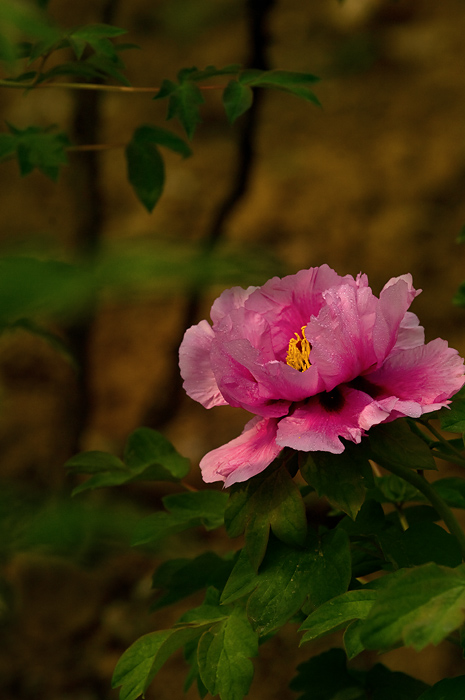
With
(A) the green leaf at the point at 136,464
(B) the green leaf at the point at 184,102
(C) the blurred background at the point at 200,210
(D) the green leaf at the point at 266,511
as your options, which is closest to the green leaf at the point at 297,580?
(D) the green leaf at the point at 266,511

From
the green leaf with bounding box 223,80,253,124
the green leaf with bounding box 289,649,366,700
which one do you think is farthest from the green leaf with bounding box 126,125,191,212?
the green leaf with bounding box 289,649,366,700

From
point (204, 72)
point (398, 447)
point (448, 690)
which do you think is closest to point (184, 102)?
point (204, 72)

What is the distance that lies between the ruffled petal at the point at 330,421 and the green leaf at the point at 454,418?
0.17ft

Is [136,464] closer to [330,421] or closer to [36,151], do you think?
[330,421]

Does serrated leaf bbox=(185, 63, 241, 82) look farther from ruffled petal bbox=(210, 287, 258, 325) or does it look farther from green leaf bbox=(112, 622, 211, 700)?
green leaf bbox=(112, 622, 211, 700)

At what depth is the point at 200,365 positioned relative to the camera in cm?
46

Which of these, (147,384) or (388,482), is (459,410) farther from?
(147,384)

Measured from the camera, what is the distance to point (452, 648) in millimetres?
1214

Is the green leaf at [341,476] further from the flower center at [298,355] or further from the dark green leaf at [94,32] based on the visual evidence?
the dark green leaf at [94,32]

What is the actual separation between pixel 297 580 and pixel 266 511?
46 mm

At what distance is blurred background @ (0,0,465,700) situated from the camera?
1.36 metres

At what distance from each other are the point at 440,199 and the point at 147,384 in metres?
0.71

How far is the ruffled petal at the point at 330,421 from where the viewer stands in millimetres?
369

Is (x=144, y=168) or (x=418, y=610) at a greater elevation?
(x=144, y=168)
